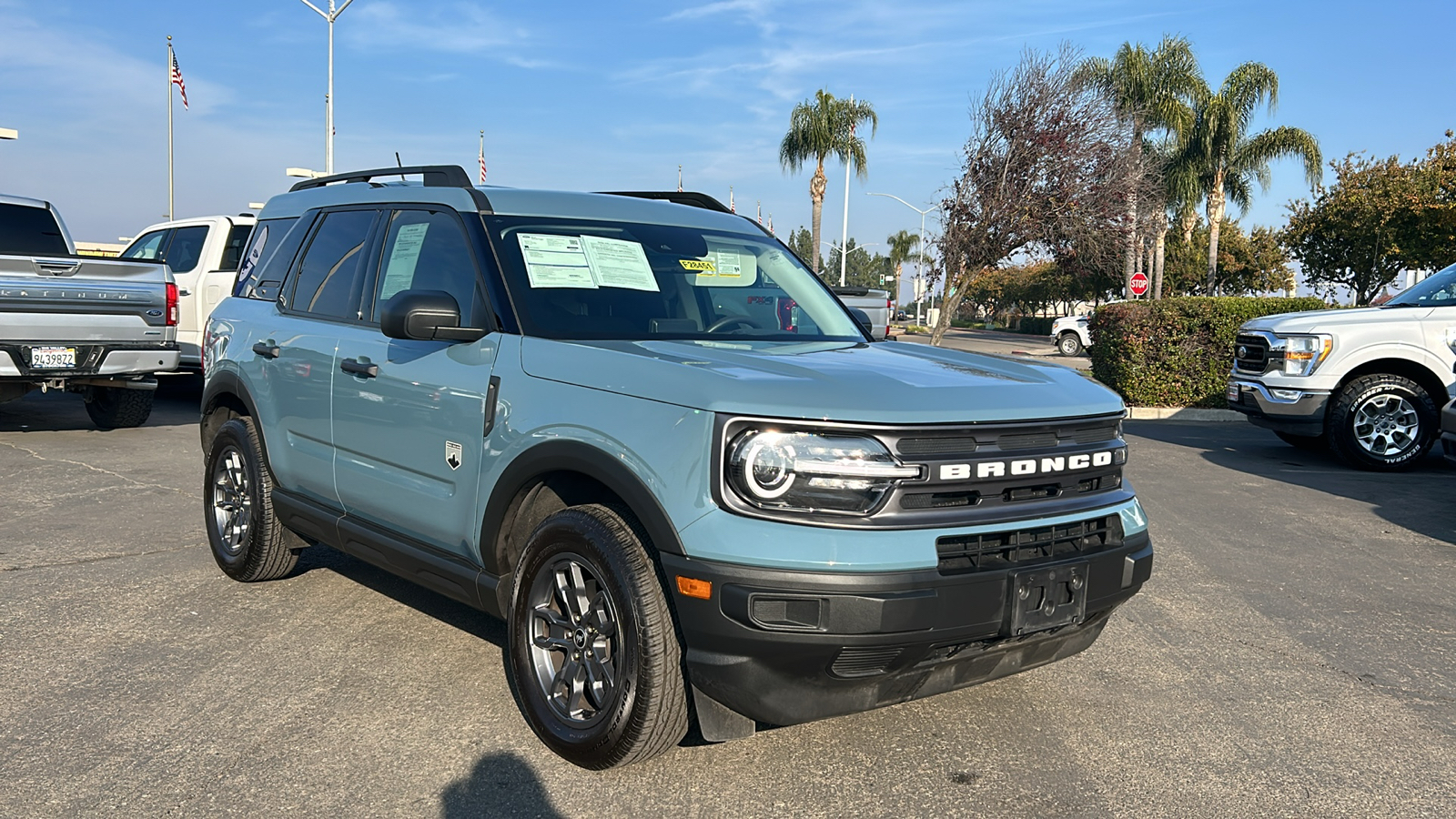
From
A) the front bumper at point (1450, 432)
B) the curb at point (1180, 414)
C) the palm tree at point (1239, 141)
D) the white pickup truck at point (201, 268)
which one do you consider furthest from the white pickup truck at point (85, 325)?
the palm tree at point (1239, 141)

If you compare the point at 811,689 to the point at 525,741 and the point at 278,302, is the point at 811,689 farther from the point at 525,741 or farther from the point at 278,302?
the point at 278,302

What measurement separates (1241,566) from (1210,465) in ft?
13.5

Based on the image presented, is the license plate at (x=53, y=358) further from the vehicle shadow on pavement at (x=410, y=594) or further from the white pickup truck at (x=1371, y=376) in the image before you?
the white pickup truck at (x=1371, y=376)

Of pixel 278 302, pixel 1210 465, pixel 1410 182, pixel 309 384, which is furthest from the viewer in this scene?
pixel 1410 182

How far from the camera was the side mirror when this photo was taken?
12.7 ft

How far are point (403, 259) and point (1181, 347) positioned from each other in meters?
12.4

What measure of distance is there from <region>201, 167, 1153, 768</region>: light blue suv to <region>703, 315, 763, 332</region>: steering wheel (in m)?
0.02

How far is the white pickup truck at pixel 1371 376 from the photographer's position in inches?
384

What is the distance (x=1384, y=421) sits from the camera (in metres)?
9.90

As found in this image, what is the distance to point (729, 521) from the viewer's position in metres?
3.07

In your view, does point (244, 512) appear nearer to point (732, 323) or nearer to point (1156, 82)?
point (732, 323)

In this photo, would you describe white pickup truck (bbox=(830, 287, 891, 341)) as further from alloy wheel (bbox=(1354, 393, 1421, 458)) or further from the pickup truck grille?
alloy wheel (bbox=(1354, 393, 1421, 458))

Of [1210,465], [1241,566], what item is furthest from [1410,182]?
[1241,566]

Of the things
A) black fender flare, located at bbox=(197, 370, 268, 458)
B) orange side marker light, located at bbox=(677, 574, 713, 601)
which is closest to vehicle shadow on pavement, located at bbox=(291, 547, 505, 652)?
black fender flare, located at bbox=(197, 370, 268, 458)
